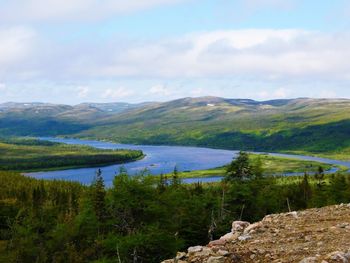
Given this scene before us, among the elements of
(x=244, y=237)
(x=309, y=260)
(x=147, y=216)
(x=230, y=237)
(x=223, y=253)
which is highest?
(x=309, y=260)

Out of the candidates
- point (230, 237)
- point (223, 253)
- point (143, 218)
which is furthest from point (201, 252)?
point (143, 218)

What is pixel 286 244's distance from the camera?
22250 millimetres

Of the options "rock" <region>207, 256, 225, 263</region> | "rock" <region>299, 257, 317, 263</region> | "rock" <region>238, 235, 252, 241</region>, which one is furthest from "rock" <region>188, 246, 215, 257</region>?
"rock" <region>299, 257, 317, 263</region>

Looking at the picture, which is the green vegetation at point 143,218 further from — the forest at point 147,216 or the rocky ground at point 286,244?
the rocky ground at point 286,244

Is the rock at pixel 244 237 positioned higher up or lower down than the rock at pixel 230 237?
higher up

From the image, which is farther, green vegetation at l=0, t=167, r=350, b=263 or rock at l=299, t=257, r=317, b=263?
green vegetation at l=0, t=167, r=350, b=263

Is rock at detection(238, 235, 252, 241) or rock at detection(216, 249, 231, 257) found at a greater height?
rock at detection(216, 249, 231, 257)

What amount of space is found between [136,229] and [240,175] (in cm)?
3388

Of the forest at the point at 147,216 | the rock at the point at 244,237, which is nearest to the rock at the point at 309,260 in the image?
the rock at the point at 244,237

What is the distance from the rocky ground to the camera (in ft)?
64.3

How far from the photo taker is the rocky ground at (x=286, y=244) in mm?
19609

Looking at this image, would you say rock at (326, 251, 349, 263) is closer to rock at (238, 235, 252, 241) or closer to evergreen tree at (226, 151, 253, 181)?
rock at (238, 235, 252, 241)

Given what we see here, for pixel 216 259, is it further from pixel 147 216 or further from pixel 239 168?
pixel 239 168

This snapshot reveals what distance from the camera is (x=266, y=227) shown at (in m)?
26.7
